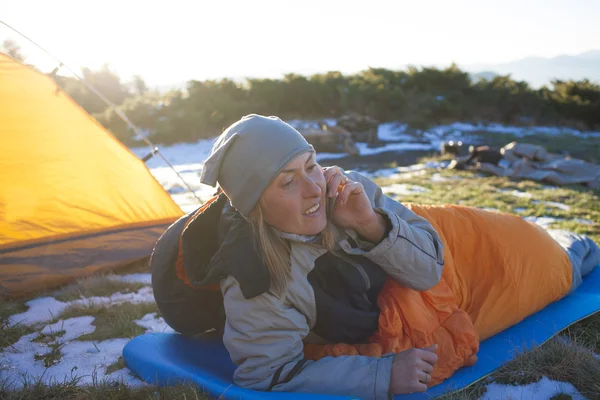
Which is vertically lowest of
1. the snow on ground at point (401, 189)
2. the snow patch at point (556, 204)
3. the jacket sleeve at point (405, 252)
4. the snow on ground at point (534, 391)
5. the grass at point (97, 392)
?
the snow on ground at point (401, 189)

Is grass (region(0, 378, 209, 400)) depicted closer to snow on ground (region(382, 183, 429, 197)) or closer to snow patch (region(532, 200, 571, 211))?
snow on ground (region(382, 183, 429, 197))

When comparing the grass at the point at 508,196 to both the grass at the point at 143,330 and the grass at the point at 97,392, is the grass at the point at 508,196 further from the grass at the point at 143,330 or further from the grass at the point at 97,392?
the grass at the point at 97,392

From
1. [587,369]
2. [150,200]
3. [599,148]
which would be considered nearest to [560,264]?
[587,369]

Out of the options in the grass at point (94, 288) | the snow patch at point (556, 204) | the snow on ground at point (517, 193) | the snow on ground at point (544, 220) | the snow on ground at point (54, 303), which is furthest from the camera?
the snow on ground at point (517, 193)

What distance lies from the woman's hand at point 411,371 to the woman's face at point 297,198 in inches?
22.2

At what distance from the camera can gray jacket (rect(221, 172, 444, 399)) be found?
5.55 feet

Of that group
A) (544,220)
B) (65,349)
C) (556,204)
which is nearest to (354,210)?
(65,349)

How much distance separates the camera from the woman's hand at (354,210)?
5.73ft

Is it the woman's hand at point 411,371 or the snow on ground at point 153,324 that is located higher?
the woman's hand at point 411,371

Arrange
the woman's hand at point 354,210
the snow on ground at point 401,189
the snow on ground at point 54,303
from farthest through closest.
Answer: the snow on ground at point 401,189 < the snow on ground at point 54,303 < the woman's hand at point 354,210

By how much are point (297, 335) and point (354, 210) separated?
0.52 meters

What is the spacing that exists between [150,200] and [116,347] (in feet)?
5.86

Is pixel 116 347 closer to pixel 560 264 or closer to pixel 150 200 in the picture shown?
pixel 150 200

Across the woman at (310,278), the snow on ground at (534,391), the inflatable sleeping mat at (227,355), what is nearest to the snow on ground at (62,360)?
the inflatable sleeping mat at (227,355)
